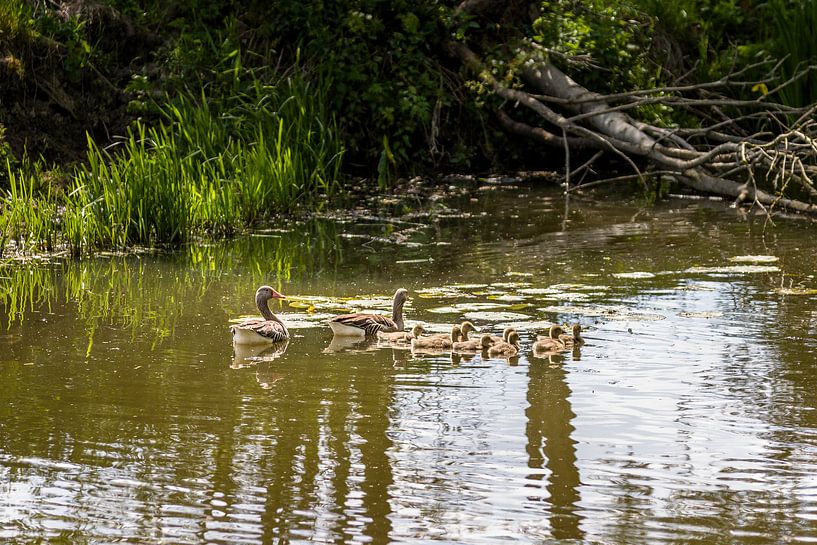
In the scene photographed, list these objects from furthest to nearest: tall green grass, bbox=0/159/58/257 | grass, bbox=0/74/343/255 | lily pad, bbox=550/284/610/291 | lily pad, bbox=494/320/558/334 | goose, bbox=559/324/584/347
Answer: grass, bbox=0/74/343/255
tall green grass, bbox=0/159/58/257
lily pad, bbox=550/284/610/291
lily pad, bbox=494/320/558/334
goose, bbox=559/324/584/347

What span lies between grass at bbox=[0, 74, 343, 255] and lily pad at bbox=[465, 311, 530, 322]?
4.58 metres

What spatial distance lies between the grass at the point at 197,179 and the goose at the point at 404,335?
4.73 m

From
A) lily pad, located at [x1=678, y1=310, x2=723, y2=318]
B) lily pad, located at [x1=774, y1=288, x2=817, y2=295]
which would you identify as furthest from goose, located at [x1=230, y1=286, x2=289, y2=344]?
lily pad, located at [x1=774, y1=288, x2=817, y2=295]

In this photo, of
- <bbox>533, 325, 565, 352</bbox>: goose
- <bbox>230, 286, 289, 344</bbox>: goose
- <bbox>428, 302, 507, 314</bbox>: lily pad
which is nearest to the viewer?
<bbox>533, 325, 565, 352</bbox>: goose

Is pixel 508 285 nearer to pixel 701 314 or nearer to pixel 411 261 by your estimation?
pixel 411 261

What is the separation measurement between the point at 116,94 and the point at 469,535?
45.1 feet

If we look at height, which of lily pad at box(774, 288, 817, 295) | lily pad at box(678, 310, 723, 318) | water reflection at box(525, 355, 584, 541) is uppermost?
lily pad at box(774, 288, 817, 295)

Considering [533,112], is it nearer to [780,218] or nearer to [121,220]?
[780,218]

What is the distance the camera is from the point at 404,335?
338 inches

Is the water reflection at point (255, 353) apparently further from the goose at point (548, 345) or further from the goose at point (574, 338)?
the goose at point (574, 338)

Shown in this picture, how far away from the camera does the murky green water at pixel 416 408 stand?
5.41 metres

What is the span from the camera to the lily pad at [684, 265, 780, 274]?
35.9ft

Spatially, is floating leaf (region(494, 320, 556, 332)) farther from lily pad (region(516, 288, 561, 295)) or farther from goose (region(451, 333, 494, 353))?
lily pad (region(516, 288, 561, 295))

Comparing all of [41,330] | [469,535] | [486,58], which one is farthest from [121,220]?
[469,535]
